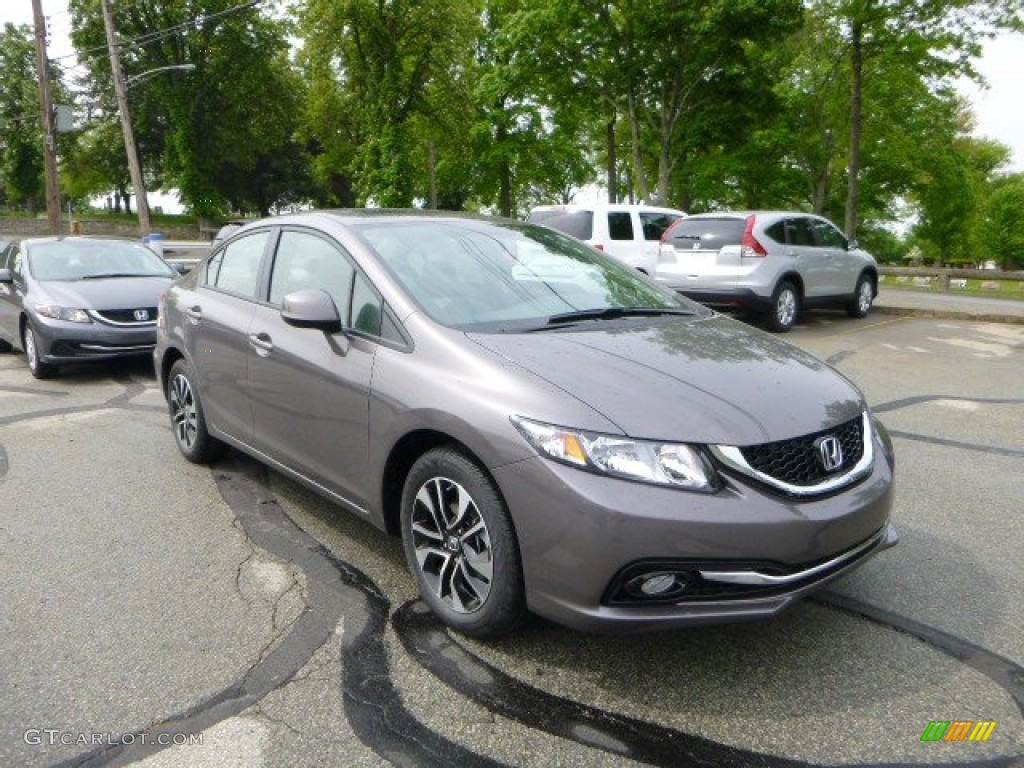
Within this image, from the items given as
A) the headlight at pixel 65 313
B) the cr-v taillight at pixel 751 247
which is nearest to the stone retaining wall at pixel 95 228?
the headlight at pixel 65 313

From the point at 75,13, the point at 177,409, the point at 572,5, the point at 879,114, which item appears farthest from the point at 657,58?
the point at 75,13

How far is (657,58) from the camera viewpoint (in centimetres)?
2139

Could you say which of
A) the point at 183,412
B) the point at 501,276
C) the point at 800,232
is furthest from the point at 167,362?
the point at 800,232

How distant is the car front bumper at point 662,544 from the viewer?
2.32m

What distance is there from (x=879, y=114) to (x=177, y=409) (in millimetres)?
26015

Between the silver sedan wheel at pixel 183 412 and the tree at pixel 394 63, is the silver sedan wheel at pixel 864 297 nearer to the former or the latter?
the silver sedan wheel at pixel 183 412

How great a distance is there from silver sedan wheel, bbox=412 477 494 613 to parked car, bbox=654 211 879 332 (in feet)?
27.6

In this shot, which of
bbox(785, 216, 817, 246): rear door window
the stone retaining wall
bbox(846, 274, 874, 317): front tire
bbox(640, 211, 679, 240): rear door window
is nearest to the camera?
bbox(785, 216, 817, 246): rear door window

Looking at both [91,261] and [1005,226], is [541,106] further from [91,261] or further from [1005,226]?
[1005,226]

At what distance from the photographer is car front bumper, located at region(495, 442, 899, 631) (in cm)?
232

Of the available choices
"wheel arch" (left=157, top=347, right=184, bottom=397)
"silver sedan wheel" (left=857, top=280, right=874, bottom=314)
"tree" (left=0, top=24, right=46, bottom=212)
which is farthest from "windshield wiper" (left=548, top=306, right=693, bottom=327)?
"tree" (left=0, top=24, right=46, bottom=212)

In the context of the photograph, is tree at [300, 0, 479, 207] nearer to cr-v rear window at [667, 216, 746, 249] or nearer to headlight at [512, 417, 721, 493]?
cr-v rear window at [667, 216, 746, 249]

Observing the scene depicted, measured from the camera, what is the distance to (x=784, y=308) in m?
10.8

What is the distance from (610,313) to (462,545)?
1.24m
